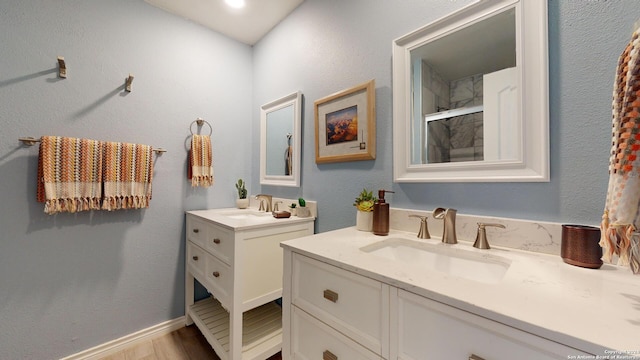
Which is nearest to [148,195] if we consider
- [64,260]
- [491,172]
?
[64,260]

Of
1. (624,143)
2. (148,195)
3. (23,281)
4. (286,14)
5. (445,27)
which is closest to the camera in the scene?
(624,143)

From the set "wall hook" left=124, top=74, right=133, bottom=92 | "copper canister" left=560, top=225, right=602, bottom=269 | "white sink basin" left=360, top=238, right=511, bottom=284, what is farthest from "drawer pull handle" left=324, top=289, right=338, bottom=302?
"wall hook" left=124, top=74, right=133, bottom=92

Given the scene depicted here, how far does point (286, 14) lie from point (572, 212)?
2.06 m

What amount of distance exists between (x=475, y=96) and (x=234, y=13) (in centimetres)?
180

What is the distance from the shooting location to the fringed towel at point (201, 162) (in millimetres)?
1813

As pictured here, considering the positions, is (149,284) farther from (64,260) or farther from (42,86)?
(42,86)

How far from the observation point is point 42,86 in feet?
4.42

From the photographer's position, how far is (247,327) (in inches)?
60.8

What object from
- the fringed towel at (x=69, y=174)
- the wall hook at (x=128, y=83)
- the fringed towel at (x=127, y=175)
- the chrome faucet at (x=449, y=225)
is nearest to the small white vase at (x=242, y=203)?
the fringed towel at (x=127, y=175)

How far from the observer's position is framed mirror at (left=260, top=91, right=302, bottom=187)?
5.66 feet

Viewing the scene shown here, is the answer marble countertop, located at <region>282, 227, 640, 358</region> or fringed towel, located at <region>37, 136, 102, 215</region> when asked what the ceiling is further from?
Answer: marble countertop, located at <region>282, 227, 640, 358</region>

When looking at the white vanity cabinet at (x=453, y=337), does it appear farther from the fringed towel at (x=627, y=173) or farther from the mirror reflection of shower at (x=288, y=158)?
the mirror reflection of shower at (x=288, y=158)

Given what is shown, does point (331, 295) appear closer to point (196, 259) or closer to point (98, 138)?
point (196, 259)

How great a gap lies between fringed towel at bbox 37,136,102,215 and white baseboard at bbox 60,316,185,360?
88cm
